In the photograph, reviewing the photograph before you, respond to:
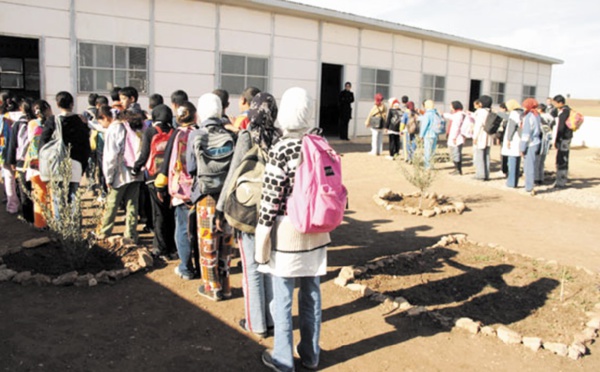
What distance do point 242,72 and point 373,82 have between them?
6.04 m

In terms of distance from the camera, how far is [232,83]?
47.8 ft

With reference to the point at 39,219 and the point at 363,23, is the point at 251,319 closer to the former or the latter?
the point at 39,219

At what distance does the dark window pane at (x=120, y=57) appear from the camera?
1234 centimetres

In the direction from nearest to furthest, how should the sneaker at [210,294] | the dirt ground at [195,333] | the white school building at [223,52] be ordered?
the dirt ground at [195,333] < the sneaker at [210,294] < the white school building at [223,52]

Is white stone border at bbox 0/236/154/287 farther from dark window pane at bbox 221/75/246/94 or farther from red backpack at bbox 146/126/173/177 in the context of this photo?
dark window pane at bbox 221/75/246/94

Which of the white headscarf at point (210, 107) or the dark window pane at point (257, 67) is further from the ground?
the dark window pane at point (257, 67)

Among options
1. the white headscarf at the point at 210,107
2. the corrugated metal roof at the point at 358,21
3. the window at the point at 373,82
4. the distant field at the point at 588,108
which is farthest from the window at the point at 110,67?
the distant field at the point at 588,108

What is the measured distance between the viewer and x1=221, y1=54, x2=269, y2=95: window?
14383mm

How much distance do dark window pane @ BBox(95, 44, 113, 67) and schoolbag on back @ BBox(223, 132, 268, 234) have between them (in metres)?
9.89

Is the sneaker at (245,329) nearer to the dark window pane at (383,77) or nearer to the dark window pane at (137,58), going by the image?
the dark window pane at (137,58)

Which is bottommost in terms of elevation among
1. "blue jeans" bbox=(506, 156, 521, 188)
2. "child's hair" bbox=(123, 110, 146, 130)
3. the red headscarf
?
"blue jeans" bbox=(506, 156, 521, 188)

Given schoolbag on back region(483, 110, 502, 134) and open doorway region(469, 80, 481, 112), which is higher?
open doorway region(469, 80, 481, 112)

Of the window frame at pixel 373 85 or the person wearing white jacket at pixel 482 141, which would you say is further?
the window frame at pixel 373 85

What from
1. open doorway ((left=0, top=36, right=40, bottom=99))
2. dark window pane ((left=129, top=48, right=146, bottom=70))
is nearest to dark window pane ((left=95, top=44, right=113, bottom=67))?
dark window pane ((left=129, top=48, right=146, bottom=70))
